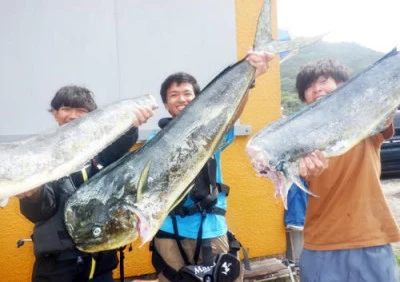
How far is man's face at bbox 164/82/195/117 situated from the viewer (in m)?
3.27

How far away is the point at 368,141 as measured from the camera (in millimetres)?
2777

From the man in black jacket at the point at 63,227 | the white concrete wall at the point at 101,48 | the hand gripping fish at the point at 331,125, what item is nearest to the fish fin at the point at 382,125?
the hand gripping fish at the point at 331,125

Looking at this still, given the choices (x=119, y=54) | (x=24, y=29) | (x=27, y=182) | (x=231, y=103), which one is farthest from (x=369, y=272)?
(x=24, y=29)

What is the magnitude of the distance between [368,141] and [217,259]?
125 centimetres

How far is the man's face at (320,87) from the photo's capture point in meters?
2.89

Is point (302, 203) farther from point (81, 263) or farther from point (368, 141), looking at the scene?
point (81, 263)

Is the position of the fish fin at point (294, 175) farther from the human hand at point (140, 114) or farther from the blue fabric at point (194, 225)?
the blue fabric at point (194, 225)

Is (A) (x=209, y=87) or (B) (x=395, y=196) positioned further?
(B) (x=395, y=196)

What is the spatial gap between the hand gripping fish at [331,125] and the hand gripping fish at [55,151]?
73 cm

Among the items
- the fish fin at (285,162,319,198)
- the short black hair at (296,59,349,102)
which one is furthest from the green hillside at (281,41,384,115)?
the fish fin at (285,162,319,198)

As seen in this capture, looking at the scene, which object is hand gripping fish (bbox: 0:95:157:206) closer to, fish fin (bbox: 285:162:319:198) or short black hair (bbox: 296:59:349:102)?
fish fin (bbox: 285:162:319:198)

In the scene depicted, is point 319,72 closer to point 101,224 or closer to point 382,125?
point 382,125

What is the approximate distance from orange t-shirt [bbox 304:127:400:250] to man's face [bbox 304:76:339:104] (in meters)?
0.41

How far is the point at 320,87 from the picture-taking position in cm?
290
